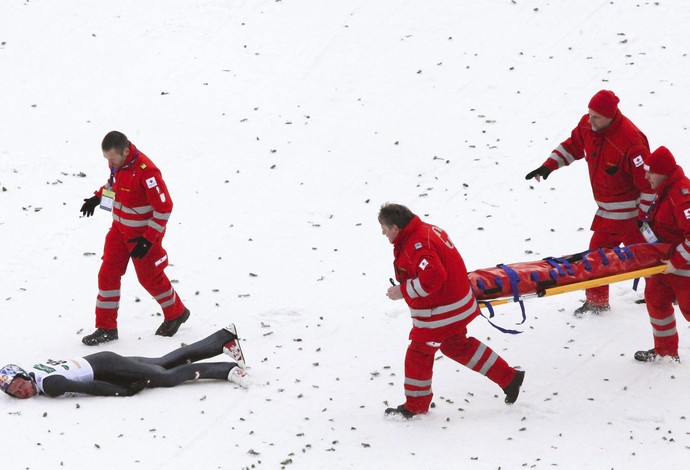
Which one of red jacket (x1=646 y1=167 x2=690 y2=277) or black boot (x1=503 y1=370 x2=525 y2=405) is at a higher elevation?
red jacket (x1=646 y1=167 x2=690 y2=277)

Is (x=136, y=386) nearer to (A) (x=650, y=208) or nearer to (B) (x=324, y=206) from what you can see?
(B) (x=324, y=206)

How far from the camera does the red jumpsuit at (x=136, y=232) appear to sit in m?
8.55

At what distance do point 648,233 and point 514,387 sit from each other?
5.30ft

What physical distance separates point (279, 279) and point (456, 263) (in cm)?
310

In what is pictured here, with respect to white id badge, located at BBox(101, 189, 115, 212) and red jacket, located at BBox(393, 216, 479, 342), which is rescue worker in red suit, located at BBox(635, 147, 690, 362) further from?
white id badge, located at BBox(101, 189, 115, 212)

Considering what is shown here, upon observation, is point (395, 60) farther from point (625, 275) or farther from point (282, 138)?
point (625, 275)

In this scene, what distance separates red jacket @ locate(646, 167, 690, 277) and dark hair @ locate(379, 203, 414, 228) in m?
2.05

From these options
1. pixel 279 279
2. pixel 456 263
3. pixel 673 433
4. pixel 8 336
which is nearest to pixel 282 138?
pixel 279 279

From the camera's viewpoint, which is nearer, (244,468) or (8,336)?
(244,468)

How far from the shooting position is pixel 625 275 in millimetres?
7492

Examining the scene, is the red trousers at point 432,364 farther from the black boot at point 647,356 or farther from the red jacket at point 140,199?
the red jacket at point 140,199

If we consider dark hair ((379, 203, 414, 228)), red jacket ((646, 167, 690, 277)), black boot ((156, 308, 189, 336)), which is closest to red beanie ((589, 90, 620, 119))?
red jacket ((646, 167, 690, 277))

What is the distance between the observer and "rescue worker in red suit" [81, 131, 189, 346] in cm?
852

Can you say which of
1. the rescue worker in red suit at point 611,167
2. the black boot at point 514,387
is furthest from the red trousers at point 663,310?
the black boot at point 514,387
